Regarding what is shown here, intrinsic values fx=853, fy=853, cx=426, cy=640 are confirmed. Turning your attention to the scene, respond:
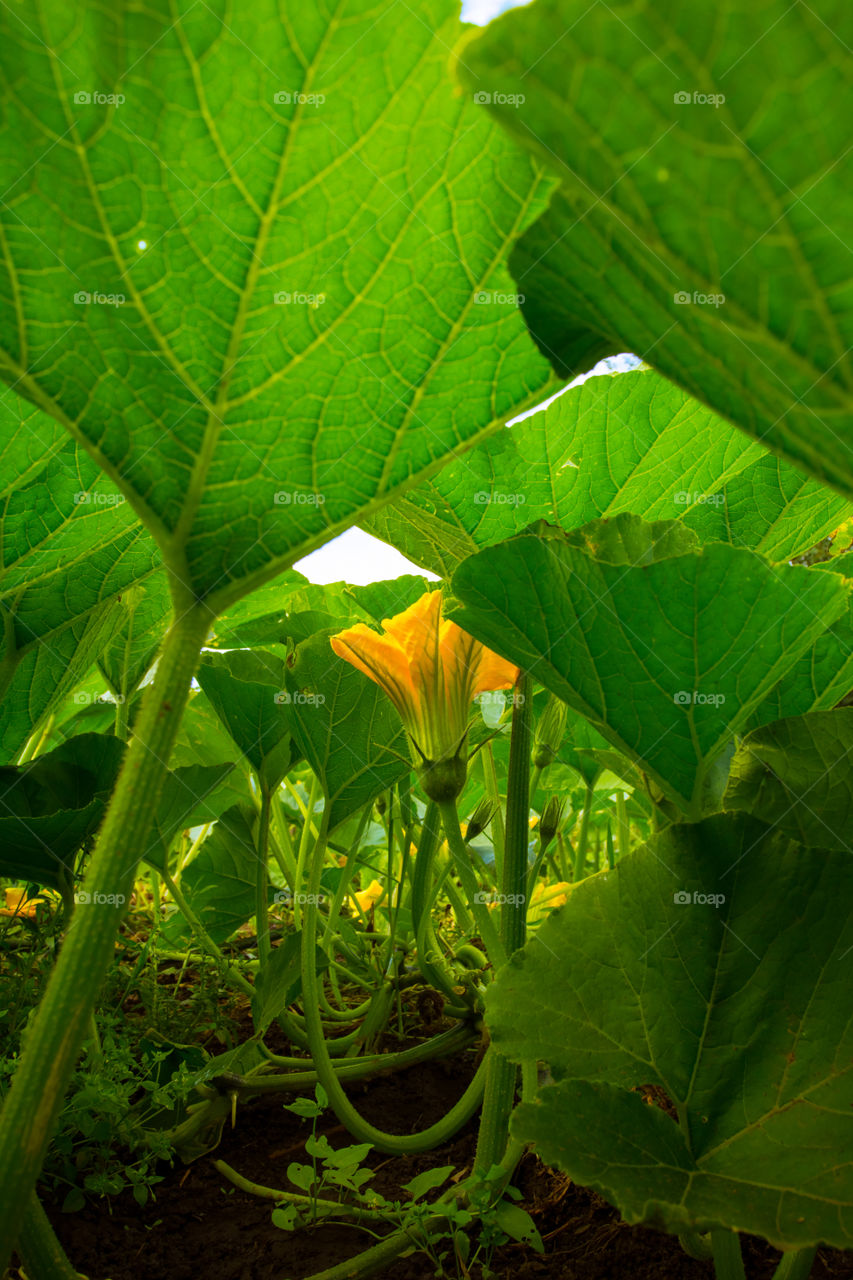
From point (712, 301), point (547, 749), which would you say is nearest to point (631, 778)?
point (547, 749)

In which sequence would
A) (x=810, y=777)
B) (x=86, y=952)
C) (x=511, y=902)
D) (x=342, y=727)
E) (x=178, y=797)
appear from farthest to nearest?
1. (x=178, y=797)
2. (x=342, y=727)
3. (x=511, y=902)
4. (x=810, y=777)
5. (x=86, y=952)

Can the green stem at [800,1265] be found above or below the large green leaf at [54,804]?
below

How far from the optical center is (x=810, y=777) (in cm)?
95

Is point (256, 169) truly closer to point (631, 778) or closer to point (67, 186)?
point (67, 186)

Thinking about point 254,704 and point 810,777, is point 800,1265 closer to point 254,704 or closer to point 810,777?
point 810,777

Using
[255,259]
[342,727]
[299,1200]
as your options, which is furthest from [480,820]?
[255,259]

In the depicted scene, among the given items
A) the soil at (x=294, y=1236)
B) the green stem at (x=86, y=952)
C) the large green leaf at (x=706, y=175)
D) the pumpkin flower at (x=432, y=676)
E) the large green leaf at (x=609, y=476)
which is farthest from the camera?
the large green leaf at (x=609, y=476)

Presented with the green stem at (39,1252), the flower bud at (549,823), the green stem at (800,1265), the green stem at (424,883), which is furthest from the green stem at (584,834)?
the green stem at (39,1252)

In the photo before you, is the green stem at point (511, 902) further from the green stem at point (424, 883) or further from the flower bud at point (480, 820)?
the flower bud at point (480, 820)

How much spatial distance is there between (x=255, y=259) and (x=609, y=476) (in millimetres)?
660

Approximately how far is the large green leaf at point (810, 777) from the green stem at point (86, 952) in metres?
0.63

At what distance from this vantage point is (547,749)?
1.41 metres

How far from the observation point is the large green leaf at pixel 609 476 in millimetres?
1163

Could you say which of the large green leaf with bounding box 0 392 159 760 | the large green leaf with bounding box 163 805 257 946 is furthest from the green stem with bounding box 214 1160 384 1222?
the large green leaf with bounding box 0 392 159 760
